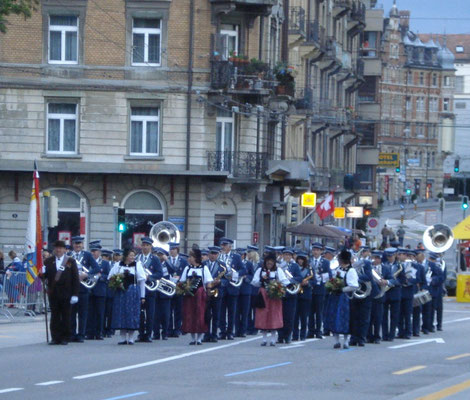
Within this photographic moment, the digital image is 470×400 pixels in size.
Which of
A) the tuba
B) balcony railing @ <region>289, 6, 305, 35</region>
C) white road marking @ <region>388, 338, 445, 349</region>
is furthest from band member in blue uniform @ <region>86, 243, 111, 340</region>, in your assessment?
balcony railing @ <region>289, 6, 305, 35</region>

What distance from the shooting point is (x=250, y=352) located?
21734 millimetres

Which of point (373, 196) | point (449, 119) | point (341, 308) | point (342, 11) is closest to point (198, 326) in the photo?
point (341, 308)

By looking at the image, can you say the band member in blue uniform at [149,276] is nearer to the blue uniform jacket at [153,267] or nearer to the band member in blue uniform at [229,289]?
the blue uniform jacket at [153,267]

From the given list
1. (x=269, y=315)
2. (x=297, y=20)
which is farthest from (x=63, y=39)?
(x=269, y=315)

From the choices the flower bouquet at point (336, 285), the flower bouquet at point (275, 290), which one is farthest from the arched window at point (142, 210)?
the flower bouquet at point (336, 285)

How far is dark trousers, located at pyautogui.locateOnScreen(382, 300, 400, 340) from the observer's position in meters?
24.8

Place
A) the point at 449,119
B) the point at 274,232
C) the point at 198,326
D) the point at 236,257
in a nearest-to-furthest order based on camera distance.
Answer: the point at 198,326 < the point at 236,257 < the point at 274,232 < the point at 449,119

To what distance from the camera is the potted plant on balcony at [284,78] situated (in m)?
44.9

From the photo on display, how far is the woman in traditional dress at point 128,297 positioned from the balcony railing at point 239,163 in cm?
1968

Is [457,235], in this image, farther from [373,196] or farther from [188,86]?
[373,196]

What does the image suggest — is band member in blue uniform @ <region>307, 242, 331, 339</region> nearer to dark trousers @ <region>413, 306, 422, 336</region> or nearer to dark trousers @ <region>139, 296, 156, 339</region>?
dark trousers @ <region>413, 306, 422, 336</region>

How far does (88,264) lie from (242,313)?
135 inches

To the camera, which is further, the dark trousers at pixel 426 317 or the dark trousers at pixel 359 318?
the dark trousers at pixel 426 317

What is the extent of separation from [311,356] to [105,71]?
22.8 meters
